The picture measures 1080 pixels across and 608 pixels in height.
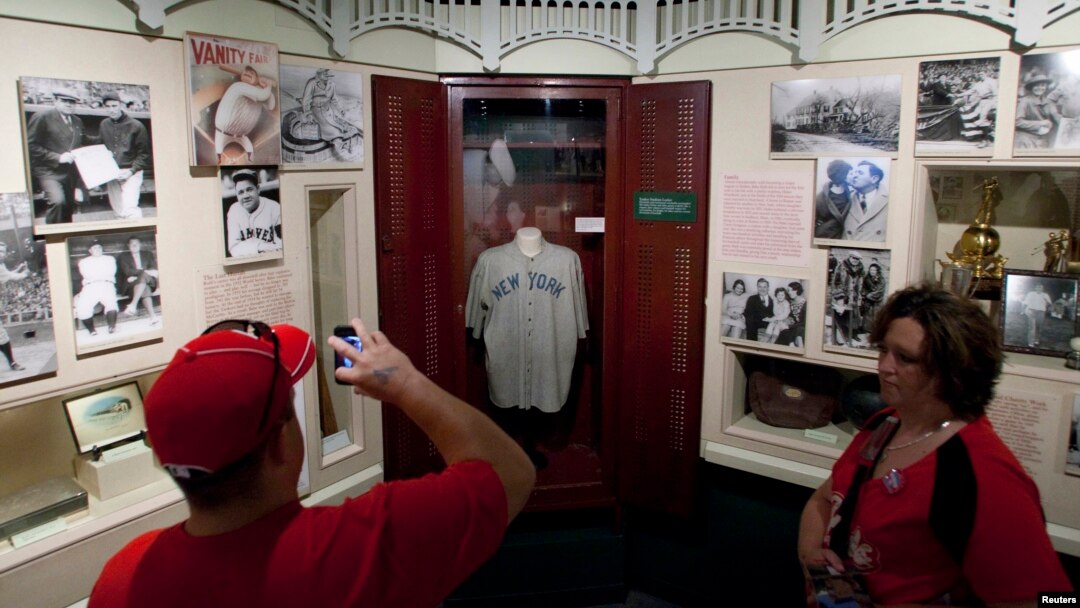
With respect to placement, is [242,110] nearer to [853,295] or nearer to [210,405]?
[210,405]

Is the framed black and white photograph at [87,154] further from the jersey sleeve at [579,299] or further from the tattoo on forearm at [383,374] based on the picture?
the jersey sleeve at [579,299]

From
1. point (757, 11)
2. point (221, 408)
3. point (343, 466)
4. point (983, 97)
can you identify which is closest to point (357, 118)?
point (343, 466)

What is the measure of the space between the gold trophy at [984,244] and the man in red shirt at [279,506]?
→ 238 cm

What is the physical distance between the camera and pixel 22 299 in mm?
2004

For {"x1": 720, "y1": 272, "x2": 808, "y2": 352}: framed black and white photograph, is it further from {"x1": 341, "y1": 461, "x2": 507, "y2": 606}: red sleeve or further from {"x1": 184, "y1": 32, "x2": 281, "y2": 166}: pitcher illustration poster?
{"x1": 341, "y1": 461, "x2": 507, "y2": 606}: red sleeve

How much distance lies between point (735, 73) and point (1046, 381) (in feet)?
5.09

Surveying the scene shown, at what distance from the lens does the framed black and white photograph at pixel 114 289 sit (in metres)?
2.13

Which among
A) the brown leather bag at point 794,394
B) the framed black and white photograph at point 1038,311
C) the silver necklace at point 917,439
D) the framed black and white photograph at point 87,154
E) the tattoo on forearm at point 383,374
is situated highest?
the framed black and white photograph at point 87,154

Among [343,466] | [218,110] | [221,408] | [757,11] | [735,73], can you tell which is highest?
[757,11]

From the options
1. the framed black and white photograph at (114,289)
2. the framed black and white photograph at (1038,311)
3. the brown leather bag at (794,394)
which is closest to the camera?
the framed black and white photograph at (114,289)

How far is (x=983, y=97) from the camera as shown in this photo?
2562 millimetres

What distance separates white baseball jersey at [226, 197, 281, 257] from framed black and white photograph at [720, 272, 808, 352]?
1758 mm

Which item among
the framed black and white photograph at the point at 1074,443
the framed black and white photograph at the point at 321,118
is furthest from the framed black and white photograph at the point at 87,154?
the framed black and white photograph at the point at 1074,443

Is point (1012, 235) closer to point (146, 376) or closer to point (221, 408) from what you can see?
point (221, 408)
